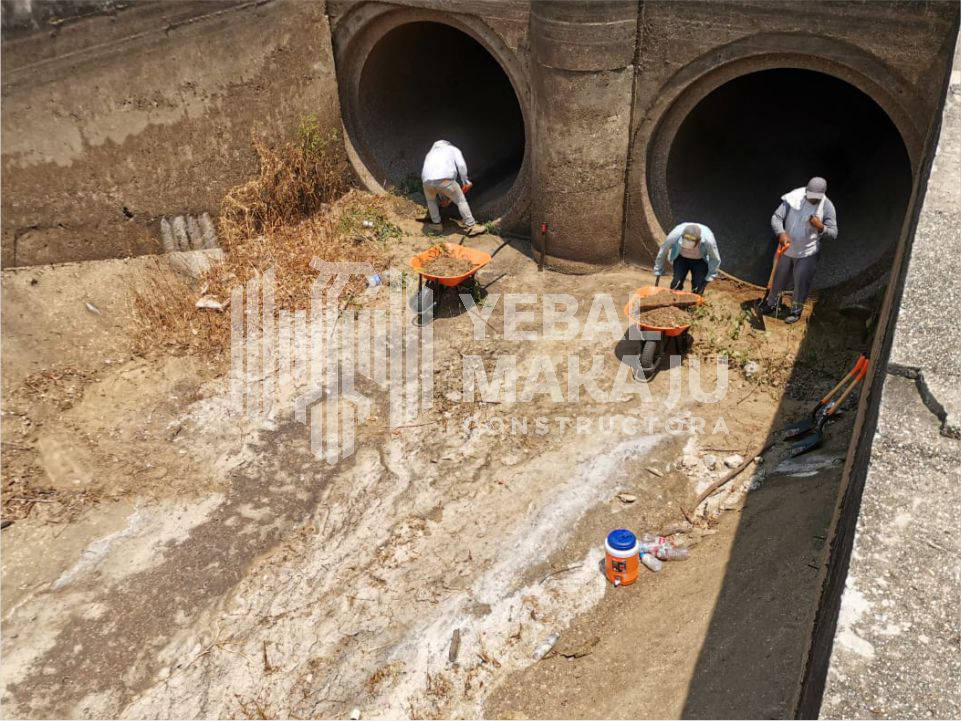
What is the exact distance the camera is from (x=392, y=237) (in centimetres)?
1028

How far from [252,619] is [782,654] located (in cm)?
382

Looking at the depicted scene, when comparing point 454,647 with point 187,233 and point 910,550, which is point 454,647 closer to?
point 910,550

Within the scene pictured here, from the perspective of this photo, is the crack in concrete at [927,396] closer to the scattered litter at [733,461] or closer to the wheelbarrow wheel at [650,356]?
the scattered litter at [733,461]

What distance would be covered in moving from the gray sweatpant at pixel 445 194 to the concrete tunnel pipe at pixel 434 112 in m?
0.48

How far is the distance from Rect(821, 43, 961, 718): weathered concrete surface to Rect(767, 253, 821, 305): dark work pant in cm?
430

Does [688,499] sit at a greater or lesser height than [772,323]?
lesser

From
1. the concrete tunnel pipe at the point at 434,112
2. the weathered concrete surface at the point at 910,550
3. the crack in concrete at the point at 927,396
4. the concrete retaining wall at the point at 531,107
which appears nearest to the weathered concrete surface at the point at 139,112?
the concrete retaining wall at the point at 531,107

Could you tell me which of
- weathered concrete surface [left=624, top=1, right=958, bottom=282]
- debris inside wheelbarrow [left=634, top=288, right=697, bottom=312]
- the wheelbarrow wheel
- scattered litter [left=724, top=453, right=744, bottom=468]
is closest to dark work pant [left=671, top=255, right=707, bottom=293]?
debris inside wheelbarrow [left=634, top=288, right=697, bottom=312]

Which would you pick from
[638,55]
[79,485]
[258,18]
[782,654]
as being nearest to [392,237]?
[258,18]

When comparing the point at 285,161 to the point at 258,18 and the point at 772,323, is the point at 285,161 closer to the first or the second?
the point at 258,18

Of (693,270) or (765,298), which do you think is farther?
(765,298)

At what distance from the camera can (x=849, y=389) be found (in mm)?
6488

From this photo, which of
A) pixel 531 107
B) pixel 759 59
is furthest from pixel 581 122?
pixel 759 59

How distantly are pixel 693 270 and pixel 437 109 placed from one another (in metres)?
5.71
